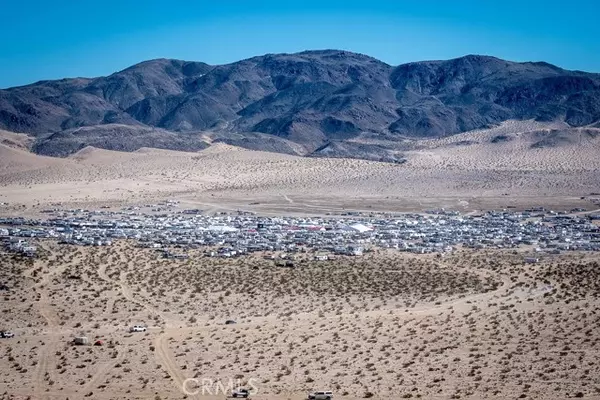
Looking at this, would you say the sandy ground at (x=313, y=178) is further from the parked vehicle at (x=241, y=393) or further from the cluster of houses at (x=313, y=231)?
the parked vehicle at (x=241, y=393)

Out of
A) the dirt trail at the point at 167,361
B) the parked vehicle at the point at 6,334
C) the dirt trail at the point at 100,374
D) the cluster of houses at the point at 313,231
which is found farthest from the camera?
the cluster of houses at the point at 313,231

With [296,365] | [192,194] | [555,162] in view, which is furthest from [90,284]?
[555,162]

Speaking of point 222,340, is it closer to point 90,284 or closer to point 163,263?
point 90,284

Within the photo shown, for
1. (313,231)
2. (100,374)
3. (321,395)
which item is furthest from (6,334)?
(313,231)

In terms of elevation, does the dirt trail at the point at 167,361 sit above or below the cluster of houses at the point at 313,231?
below

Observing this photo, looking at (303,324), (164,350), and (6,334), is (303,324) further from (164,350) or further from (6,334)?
(6,334)

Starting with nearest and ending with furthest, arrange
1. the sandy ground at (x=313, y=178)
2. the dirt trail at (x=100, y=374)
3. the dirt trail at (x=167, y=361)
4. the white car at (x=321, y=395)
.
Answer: the white car at (x=321, y=395), the dirt trail at (x=100, y=374), the dirt trail at (x=167, y=361), the sandy ground at (x=313, y=178)

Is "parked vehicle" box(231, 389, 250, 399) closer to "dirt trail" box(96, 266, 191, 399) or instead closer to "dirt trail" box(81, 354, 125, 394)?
"dirt trail" box(96, 266, 191, 399)

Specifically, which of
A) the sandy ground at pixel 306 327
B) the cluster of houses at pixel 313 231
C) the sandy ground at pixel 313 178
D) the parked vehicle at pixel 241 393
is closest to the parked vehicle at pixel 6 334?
the sandy ground at pixel 306 327
